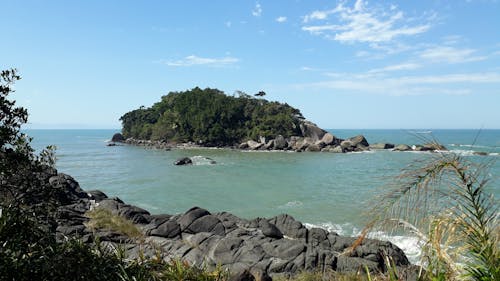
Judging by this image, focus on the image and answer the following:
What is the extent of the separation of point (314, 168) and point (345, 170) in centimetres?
401

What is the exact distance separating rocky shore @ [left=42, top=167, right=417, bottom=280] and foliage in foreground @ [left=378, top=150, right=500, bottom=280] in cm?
601

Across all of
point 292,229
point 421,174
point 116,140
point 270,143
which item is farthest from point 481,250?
point 116,140

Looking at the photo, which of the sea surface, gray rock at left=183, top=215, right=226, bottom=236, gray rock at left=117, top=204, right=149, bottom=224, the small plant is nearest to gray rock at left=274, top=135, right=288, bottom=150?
the sea surface

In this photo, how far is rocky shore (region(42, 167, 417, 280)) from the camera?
12.0 m

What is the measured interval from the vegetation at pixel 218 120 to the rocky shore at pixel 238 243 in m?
62.1

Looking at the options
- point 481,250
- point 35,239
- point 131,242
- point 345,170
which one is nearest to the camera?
point 481,250

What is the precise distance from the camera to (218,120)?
8588 cm

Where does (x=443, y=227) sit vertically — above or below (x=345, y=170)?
above

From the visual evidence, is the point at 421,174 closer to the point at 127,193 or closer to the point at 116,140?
the point at 127,193

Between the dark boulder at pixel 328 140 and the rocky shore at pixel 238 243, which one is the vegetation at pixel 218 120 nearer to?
the dark boulder at pixel 328 140

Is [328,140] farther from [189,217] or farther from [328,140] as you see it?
[189,217]

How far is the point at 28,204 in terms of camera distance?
5.66 meters

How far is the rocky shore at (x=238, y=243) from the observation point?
39.3ft

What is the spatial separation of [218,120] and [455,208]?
8296 cm
